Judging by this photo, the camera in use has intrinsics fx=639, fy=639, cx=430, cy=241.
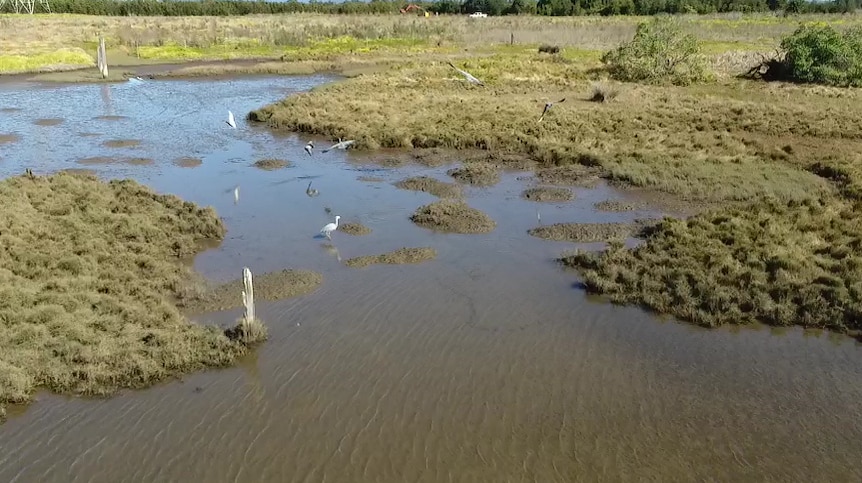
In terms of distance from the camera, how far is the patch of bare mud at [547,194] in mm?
16266

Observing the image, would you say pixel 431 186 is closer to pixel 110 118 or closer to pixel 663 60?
pixel 110 118

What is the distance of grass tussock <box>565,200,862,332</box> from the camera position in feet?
33.0

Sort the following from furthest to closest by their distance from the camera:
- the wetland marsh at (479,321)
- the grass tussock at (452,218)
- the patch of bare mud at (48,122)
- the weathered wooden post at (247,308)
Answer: the patch of bare mud at (48,122) < the grass tussock at (452,218) < the weathered wooden post at (247,308) < the wetland marsh at (479,321)

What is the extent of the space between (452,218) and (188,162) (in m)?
9.74

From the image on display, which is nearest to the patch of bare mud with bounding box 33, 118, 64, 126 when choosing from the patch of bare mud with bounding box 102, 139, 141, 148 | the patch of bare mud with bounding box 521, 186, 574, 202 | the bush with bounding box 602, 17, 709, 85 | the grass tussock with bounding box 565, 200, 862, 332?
the patch of bare mud with bounding box 102, 139, 141, 148

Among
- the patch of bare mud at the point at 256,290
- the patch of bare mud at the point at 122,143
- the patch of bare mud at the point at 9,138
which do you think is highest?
the patch of bare mud at the point at 9,138

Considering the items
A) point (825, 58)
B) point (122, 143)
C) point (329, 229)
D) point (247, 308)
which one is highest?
point (825, 58)

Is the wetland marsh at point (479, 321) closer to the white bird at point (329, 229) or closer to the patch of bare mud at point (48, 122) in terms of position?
the white bird at point (329, 229)

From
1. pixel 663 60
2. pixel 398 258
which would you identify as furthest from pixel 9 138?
pixel 663 60

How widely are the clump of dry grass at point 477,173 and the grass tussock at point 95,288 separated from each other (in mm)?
7125

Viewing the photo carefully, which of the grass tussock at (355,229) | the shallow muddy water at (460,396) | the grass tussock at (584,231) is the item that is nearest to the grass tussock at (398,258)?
the shallow muddy water at (460,396)

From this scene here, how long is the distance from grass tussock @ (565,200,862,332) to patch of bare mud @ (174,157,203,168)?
12514mm

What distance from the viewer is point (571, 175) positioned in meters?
18.2

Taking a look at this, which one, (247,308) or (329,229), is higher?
(329,229)
